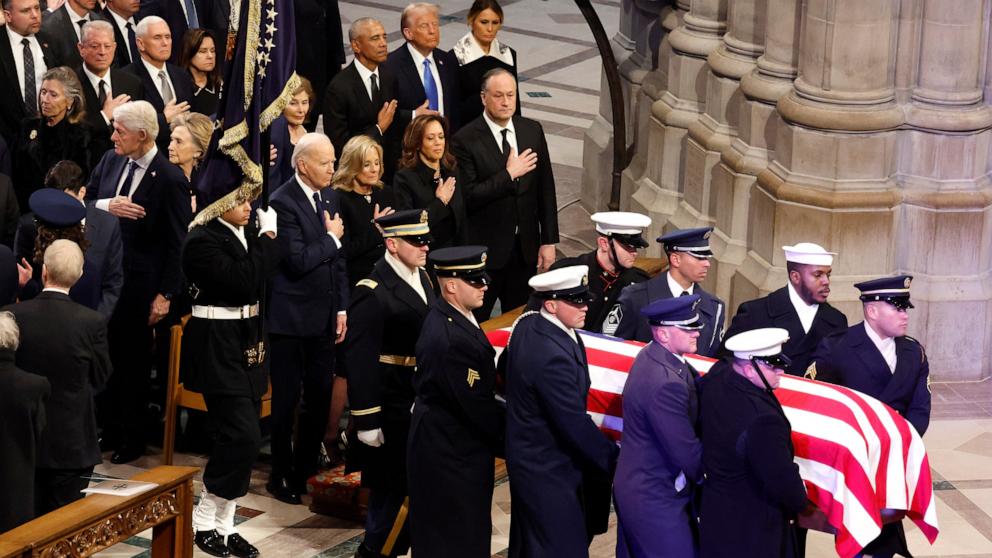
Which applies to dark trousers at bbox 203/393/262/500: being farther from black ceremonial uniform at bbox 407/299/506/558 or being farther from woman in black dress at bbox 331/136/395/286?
woman in black dress at bbox 331/136/395/286

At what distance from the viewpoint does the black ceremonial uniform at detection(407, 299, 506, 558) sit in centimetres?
715

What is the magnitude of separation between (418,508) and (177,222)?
2291mm

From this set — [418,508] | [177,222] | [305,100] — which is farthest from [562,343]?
[305,100]

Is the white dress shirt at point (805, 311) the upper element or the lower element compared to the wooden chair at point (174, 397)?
upper

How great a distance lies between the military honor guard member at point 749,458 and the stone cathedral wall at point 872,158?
3.27 meters

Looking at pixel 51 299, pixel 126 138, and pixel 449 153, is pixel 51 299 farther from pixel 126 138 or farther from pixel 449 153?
pixel 449 153

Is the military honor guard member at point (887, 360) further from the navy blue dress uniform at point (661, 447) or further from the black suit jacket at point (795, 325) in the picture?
the navy blue dress uniform at point (661, 447)

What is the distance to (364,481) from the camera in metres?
7.82

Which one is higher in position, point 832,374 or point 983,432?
point 832,374

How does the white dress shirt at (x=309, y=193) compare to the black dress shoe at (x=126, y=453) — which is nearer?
the white dress shirt at (x=309, y=193)

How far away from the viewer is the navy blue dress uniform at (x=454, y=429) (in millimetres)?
7152

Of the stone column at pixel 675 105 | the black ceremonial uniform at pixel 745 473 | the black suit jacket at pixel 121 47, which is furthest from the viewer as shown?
the stone column at pixel 675 105

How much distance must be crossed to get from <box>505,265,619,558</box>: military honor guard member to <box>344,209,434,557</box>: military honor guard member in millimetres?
764

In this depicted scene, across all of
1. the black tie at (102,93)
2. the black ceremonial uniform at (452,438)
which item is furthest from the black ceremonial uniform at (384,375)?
the black tie at (102,93)
